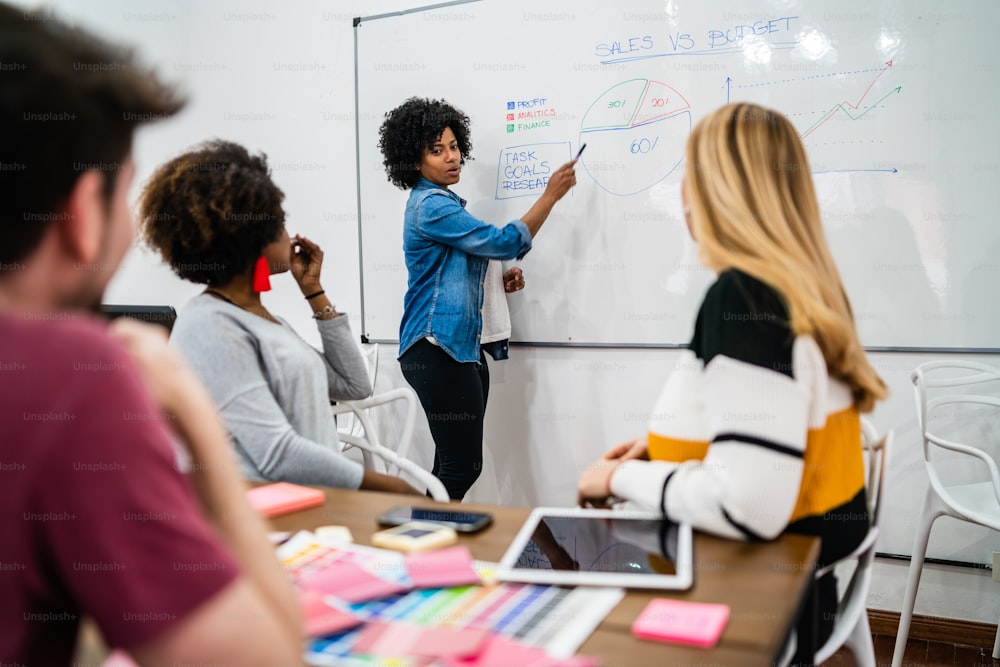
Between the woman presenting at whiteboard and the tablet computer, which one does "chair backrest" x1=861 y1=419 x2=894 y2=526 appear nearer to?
the tablet computer

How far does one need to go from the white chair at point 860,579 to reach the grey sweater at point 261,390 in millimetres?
899

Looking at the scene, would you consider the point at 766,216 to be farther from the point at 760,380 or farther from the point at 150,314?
the point at 150,314

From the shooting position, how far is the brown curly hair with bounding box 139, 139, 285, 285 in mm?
1545

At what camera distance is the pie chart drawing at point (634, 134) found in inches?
99.7

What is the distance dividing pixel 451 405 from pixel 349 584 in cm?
168

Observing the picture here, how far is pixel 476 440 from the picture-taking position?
2.58 metres

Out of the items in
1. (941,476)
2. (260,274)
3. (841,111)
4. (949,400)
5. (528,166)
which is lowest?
(941,476)

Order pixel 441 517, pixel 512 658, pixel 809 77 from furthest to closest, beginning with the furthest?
1. pixel 809 77
2. pixel 441 517
3. pixel 512 658

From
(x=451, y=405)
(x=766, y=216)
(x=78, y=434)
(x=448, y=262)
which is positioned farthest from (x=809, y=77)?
(x=78, y=434)

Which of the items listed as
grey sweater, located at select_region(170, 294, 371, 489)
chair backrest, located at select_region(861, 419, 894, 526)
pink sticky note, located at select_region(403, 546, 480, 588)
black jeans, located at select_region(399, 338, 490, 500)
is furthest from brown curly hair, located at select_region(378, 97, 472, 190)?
pink sticky note, located at select_region(403, 546, 480, 588)

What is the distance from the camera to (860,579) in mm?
1220

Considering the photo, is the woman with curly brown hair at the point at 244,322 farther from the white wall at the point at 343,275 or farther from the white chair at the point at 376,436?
the white wall at the point at 343,275

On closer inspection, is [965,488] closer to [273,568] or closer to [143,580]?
[273,568]

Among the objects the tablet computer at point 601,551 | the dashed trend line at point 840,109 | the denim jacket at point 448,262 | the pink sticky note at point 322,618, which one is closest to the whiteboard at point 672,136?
the dashed trend line at point 840,109
